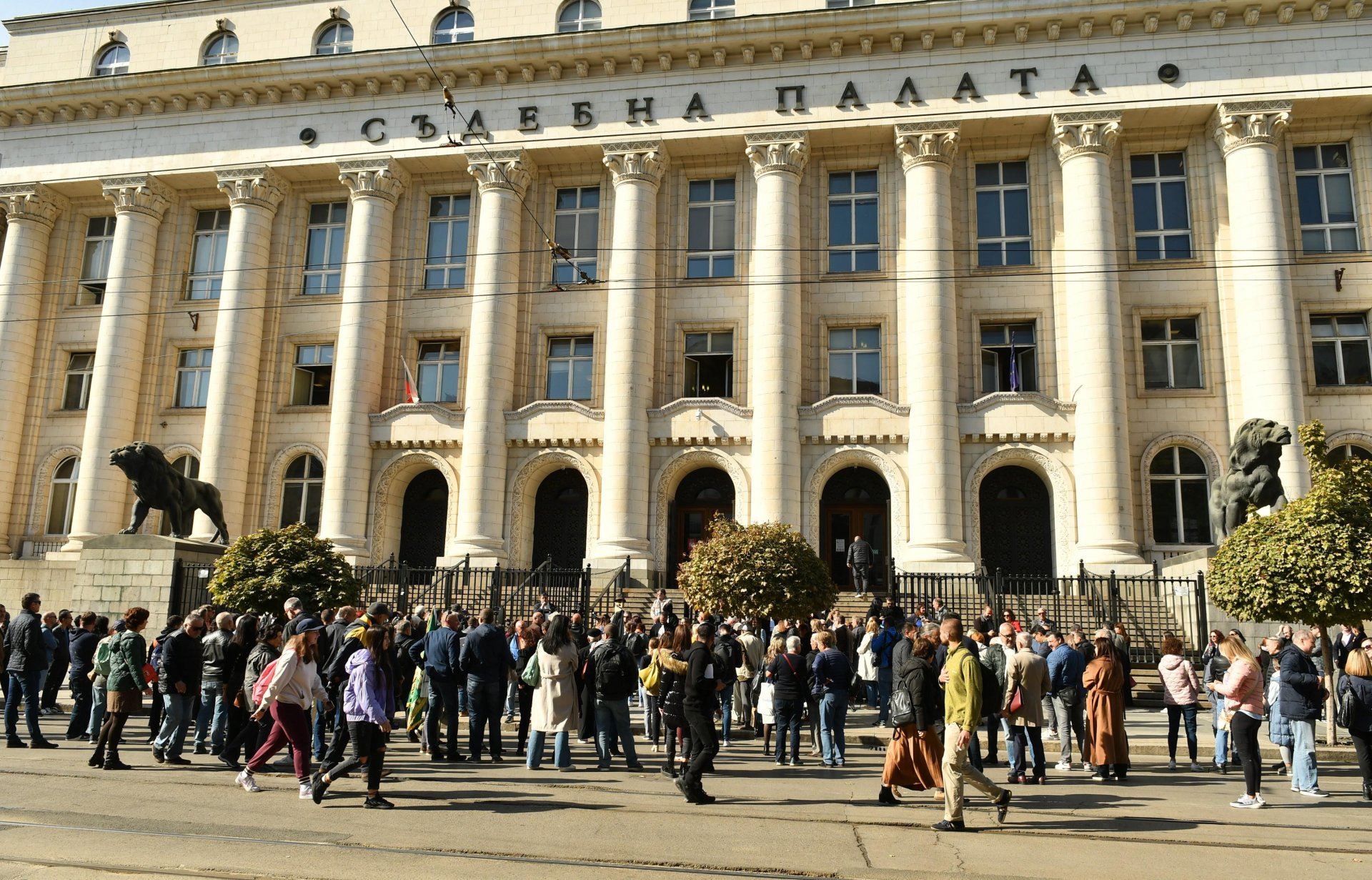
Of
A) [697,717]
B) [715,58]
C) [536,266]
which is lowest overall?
[697,717]

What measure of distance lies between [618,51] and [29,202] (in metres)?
20.9

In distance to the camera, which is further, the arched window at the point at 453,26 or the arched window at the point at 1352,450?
the arched window at the point at 453,26

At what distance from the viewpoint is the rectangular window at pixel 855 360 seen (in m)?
29.5

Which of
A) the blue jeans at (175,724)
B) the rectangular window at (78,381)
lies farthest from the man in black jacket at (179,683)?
the rectangular window at (78,381)

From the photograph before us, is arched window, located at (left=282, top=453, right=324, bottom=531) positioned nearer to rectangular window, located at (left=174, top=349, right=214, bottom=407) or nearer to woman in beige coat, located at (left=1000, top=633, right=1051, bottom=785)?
rectangular window, located at (left=174, top=349, right=214, bottom=407)

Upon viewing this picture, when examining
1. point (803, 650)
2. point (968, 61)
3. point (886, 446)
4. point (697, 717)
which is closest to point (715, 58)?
point (968, 61)

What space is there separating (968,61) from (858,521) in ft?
44.8

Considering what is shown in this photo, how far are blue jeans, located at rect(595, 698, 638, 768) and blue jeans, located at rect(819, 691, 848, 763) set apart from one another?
8.07 ft

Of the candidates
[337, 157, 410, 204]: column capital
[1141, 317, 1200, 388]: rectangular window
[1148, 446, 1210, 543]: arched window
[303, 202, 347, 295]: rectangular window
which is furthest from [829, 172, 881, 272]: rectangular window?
[303, 202, 347, 295]: rectangular window

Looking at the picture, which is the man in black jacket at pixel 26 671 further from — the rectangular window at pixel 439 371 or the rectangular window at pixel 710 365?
the rectangular window at pixel 710 365

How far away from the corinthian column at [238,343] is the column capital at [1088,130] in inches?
956

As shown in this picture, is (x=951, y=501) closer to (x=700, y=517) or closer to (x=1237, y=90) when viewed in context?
(x=700, y=517)

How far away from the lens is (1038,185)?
2955 cm

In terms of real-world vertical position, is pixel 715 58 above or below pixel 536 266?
above
